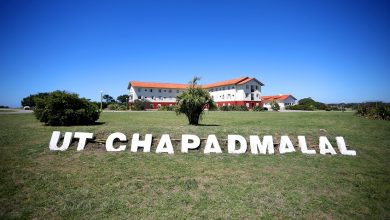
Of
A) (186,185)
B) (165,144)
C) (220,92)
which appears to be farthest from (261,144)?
(220,92)

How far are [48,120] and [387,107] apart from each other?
31642mm

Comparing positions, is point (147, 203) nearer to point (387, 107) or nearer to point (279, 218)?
point (279, 218)

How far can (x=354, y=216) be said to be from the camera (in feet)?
20.0

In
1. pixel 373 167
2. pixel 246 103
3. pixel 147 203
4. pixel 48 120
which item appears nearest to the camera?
pixel 147 203

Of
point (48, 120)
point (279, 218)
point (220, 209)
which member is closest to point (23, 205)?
point (220, 209)

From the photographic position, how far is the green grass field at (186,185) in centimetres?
615

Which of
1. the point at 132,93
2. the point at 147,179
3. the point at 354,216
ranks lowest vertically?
the point at 354,216

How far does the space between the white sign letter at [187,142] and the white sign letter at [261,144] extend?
2.54 m

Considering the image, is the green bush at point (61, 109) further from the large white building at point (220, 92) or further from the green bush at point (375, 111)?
the large white building at point (220, 92)

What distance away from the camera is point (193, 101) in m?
17.3

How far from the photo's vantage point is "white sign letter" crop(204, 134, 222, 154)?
11.0 m

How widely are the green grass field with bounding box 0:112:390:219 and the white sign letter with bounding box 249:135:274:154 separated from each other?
53cm

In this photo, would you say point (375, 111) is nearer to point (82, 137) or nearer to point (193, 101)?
point (193, 101)

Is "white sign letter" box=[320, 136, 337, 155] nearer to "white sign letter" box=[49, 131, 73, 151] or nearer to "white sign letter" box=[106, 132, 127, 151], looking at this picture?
"white sign letter" box=[106, 132, 127, 151]
